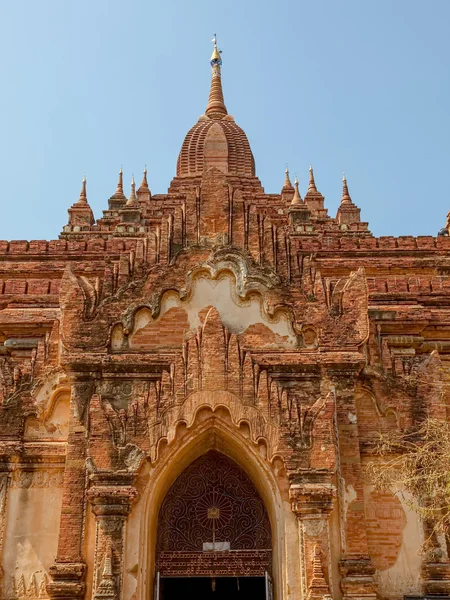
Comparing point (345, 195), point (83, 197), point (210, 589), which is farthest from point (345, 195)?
point (210, 589)

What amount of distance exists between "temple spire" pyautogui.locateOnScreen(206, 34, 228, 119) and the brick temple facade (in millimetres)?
26477

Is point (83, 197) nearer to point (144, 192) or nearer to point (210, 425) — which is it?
point (144, 192)

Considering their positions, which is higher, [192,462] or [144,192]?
[144,192]

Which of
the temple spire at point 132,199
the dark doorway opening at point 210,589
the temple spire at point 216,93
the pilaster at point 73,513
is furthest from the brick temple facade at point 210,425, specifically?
the temple spire at point 216,93

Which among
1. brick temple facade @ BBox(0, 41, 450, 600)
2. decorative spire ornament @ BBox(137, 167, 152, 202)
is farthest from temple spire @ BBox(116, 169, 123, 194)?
brick temple facade @ BBox(0, 41, 450, 600)

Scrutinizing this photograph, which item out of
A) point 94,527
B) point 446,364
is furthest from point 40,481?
point 446,364

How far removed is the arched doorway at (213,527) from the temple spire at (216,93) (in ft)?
98.7

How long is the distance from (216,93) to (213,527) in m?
32.8

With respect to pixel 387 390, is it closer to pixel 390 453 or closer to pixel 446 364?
pixel 390 453

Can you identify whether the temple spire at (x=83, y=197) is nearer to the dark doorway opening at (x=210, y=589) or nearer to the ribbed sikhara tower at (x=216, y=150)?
the ribbed sikhara tower at (x=216, y=150)

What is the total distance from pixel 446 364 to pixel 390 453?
12.6 ft

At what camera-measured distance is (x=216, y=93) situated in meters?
43.9

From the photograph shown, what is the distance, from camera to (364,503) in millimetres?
14500

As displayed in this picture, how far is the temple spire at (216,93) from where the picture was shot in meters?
42.8
